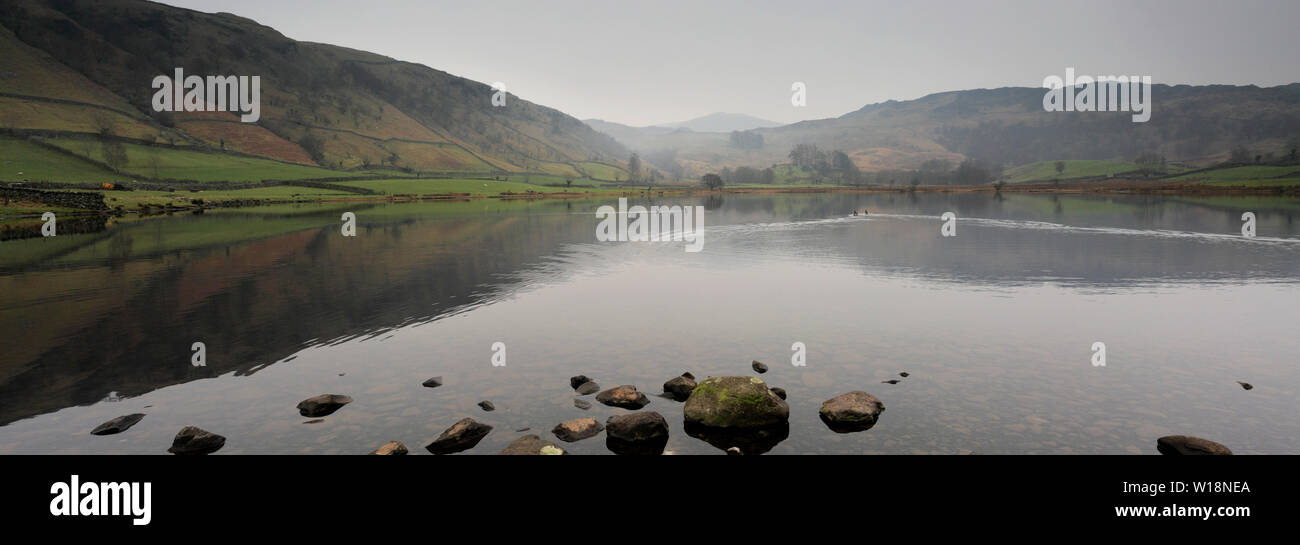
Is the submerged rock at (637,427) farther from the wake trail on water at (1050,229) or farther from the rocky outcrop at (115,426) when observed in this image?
the wake trail on water at (1050,229)

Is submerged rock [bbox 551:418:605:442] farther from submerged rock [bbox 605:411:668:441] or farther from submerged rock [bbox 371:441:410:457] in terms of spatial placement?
submerged rock [bbox 371:441:410:457]

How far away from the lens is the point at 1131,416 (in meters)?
17.3

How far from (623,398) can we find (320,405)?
9.15m

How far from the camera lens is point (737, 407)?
55.0ft

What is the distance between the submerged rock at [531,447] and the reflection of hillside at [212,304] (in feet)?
46.1

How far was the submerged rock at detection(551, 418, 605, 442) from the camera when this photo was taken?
53.0ft

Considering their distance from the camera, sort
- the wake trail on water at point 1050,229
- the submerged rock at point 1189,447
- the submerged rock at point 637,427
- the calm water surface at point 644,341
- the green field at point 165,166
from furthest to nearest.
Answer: the green field at point 165,166
the wake trail on water at point 1050,229
the calm water surface at point 644,341
the submerged rock at point 637,427
the submerged rock at point 1189,447

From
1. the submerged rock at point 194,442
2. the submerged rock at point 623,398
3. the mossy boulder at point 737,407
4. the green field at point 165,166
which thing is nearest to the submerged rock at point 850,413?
the mossy boulder at point 737,407

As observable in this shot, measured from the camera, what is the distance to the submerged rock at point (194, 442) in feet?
49.2

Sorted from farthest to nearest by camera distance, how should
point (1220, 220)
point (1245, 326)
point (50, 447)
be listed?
point (1220, 220), point (1245, 326), point (50, 447)
